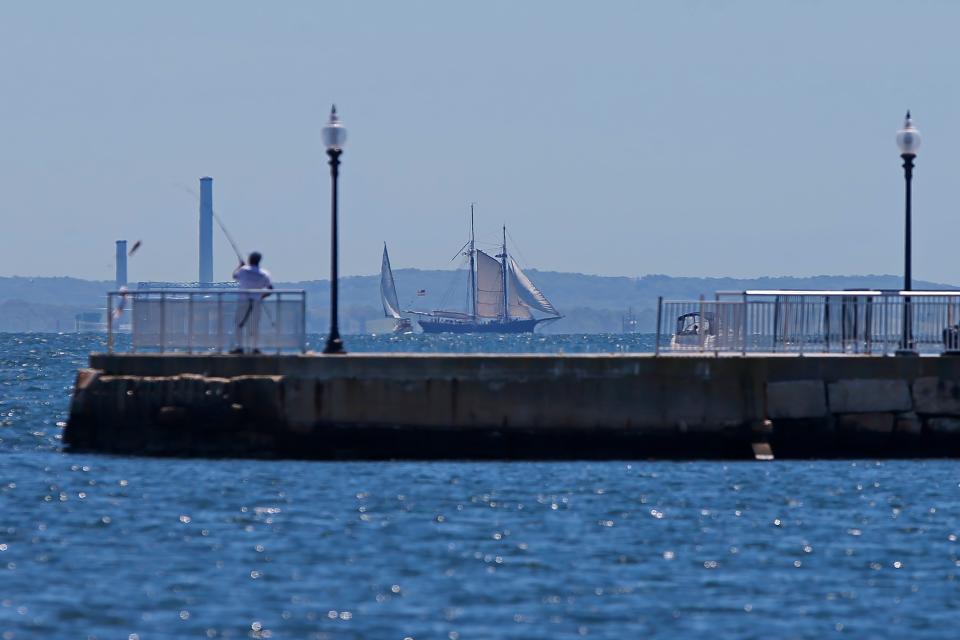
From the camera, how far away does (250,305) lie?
83.2 feet

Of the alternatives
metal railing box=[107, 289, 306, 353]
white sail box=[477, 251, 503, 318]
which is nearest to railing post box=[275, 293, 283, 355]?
metal railing box=[107, 289, 306, 353]

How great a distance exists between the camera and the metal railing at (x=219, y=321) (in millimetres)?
25328

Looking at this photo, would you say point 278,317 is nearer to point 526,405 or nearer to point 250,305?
point 250,305

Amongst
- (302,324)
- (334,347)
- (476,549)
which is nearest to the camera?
Answer: (476,549)

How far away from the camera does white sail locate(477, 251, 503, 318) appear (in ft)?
629

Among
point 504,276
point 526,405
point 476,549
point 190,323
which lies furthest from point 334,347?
point 504,276

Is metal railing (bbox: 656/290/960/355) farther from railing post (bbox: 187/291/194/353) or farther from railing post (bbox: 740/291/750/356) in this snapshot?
railing post (bbox: 187/291/194/353)

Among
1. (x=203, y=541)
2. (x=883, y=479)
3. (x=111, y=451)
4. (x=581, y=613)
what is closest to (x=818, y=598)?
(x=581, y=613)

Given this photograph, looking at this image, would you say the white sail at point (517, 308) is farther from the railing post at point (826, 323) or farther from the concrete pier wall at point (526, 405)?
the concrete pier wall at point (526, 405)

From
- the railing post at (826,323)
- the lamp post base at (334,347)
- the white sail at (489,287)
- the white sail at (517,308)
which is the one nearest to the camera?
the lamp post base at (334,347)

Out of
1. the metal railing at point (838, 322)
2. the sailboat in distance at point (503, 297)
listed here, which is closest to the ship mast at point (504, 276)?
the sailboat in distance at point (503, 297)

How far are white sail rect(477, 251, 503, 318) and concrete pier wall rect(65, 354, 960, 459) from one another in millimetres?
164198

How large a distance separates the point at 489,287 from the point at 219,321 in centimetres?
16870

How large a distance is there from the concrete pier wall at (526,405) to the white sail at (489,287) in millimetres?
164198
